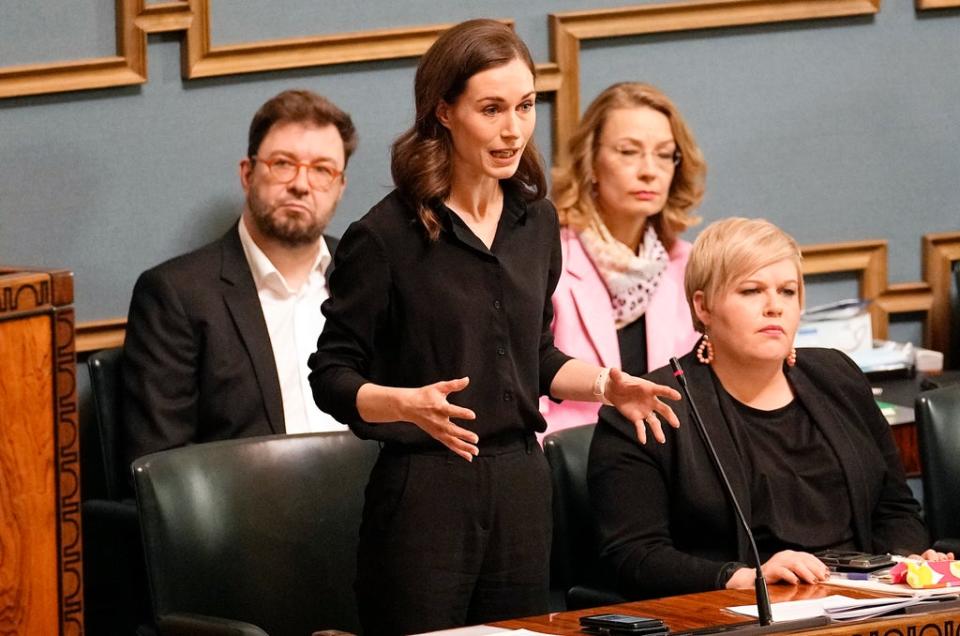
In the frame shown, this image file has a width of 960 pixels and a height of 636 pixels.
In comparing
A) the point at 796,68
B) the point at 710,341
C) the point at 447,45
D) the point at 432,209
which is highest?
the point at 796,68

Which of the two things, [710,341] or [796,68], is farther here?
[796,68]

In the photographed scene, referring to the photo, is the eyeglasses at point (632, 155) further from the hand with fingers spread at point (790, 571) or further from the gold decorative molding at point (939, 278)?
the hand with fingers spread at point (790, 571)

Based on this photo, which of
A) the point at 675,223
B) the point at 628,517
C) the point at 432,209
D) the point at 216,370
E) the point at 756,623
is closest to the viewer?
the point at 756,623

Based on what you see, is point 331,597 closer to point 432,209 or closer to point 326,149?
point 432,209

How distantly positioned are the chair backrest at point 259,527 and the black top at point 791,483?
670 mm

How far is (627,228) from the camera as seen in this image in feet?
13.9

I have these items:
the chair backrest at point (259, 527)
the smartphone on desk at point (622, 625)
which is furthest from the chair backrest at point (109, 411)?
the smartphone on desk at point (622, 625)

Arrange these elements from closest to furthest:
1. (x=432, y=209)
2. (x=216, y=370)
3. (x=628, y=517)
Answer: (x=432, y=209) < (x=628, y=517) < (x=216, y=370)

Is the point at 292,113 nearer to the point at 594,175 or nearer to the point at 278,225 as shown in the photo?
the point at 278,225

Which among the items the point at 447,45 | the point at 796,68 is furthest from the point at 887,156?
the point at 447,45

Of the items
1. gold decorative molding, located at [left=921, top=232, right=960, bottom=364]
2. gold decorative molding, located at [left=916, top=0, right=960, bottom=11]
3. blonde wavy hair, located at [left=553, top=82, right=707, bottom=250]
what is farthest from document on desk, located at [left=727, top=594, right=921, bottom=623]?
gold decorative molding, located at [left=916, top=0, right=960, bottom=11]

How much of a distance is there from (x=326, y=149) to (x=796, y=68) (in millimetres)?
1420

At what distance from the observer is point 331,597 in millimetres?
2975

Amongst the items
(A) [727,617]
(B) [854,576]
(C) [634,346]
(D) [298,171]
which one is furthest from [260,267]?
(A) [727,617]
